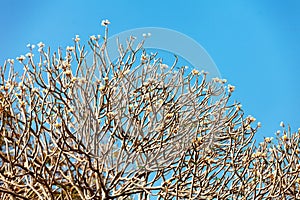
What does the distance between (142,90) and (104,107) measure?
17.2 inches

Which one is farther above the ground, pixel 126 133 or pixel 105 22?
pixel 105 22

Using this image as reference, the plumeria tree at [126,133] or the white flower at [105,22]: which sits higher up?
the white flower at [105,22]

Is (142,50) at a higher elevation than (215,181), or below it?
higher

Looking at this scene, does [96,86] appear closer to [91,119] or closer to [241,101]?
[91,119]

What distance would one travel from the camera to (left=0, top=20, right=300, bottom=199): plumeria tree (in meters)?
3.08

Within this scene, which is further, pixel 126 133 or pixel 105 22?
pixel 105 22

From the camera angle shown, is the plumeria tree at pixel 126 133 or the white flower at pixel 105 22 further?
the white flower at pixel 105 22

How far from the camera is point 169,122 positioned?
3.33 metres

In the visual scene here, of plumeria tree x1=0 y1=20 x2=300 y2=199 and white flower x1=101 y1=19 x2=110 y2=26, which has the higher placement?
white flower x1=101 y1=19 x2=110 y2=26

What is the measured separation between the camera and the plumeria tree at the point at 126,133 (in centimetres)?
308

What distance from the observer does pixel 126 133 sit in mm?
3160

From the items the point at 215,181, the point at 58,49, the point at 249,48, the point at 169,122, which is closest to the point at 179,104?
the point at 169,122

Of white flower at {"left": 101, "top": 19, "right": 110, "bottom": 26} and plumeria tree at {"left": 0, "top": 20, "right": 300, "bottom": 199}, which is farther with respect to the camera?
white flower at {"left": 101, "top": 19, "right": 110, "bottom": 26}

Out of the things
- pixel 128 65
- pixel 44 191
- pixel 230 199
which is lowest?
pixel 44 191
